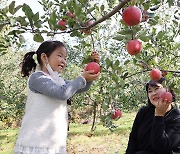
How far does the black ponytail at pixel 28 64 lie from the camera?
6.32ft

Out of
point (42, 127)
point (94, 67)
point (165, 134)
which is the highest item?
point (94, 67)

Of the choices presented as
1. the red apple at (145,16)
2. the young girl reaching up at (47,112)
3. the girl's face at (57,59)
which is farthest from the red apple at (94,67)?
the red apple at (145,16)

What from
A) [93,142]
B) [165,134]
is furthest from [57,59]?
[93,142]

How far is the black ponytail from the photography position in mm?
1927

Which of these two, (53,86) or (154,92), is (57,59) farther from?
(154,92)

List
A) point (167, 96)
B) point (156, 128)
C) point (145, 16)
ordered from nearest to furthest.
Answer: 1. point (145, 16)
2. point (167, 96)
3. point (156, 128)

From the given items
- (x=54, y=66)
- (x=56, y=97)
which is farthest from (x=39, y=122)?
(x=54, y=66)

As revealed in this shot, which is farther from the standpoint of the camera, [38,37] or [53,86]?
[53,86]

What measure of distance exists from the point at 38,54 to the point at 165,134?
99 centimetres

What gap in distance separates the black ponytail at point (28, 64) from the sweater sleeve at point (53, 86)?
213 millimetres

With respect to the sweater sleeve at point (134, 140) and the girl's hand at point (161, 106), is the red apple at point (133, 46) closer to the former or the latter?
the girl's hand at point (161, 106)

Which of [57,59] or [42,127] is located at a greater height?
[57,59]

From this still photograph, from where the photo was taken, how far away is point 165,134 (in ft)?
6.92

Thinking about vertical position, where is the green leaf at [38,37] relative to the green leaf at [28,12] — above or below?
below
